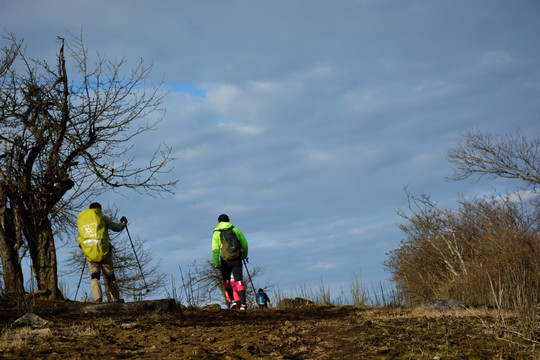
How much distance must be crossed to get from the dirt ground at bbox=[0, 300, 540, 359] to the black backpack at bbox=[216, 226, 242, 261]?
3.72 meters

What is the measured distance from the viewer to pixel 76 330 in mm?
7809

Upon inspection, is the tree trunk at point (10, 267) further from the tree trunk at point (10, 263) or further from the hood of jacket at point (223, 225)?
the hood of jacket at point (223, 225)

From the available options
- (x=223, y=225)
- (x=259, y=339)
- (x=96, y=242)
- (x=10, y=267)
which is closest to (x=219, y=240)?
(x=223, y=225)

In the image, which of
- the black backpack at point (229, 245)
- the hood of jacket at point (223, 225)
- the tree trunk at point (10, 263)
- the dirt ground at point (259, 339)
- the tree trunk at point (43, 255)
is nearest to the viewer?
the dirt ground at point (259, 339)

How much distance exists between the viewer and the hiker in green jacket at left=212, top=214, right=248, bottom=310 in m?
13.4

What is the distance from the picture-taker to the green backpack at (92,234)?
38.4 feet

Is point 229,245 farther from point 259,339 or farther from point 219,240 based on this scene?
point 259,339

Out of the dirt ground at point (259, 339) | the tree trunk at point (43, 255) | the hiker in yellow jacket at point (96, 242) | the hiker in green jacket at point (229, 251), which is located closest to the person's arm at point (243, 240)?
the hiker in green jacket at point (229, 251)

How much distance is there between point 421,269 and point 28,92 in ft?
56.2

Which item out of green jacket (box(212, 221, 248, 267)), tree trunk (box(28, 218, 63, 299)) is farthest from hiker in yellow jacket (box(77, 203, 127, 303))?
tree trunk (box(28, 218, 63, 299))

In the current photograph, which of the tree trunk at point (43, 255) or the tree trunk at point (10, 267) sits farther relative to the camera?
the tree trunk at point (43, 255)

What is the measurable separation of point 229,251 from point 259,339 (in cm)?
601

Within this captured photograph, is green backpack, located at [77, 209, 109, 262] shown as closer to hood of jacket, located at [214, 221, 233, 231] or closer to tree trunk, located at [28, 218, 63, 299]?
hood of jacket, located at [214, 221, 233, 231]

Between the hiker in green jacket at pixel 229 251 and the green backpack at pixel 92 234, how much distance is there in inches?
115
